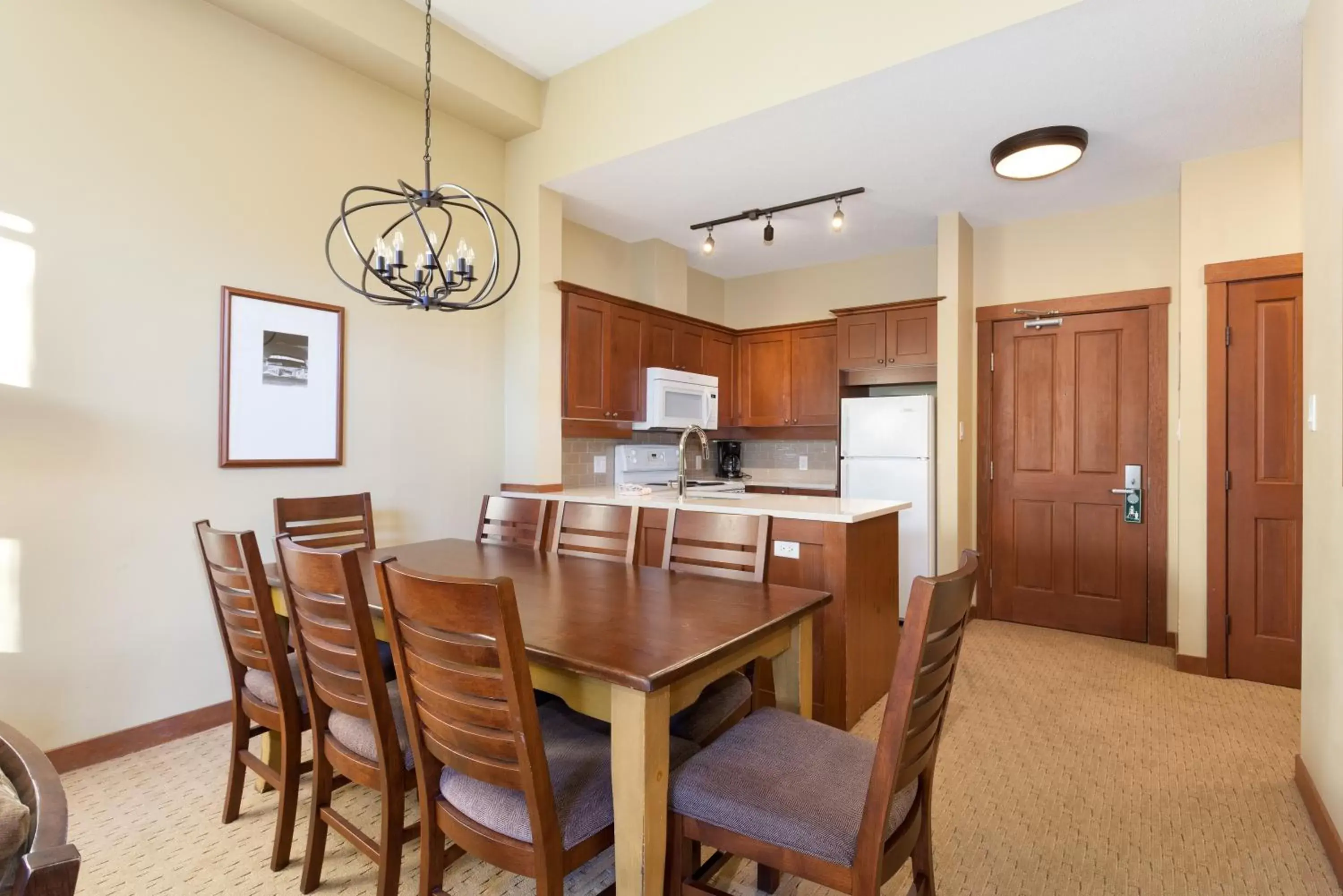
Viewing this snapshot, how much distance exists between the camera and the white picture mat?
Answer: 2.89 meters

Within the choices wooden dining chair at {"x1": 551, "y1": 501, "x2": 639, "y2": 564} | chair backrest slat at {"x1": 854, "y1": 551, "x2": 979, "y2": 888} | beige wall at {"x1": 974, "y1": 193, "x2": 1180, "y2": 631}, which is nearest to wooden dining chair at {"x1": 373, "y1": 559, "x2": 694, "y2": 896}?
chair backrest slat at {"x1": 854, "y1": 551, "x2": 979, "y2": 888}

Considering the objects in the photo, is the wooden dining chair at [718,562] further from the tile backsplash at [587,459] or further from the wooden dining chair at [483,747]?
the tile backsplash at [587,459]

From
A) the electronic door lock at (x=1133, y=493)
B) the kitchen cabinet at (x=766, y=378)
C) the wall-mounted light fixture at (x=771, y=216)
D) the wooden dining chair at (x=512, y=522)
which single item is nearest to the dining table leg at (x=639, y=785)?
the wooden dining chair at (x=512, y=522)

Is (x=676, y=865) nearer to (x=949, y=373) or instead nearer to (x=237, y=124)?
(x=237, y=124)

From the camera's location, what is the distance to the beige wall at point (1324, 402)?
186 centimetres

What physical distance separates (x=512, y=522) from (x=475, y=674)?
196 cm

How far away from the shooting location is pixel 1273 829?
2.09 m

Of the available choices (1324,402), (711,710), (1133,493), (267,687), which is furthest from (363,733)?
(1133,493)

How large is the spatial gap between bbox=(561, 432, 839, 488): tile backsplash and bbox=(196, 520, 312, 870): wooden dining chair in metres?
2.41

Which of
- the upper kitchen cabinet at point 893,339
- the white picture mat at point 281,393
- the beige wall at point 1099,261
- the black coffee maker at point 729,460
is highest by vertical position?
Result: the beige wall at point 1099,261

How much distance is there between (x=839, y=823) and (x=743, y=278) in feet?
17.9

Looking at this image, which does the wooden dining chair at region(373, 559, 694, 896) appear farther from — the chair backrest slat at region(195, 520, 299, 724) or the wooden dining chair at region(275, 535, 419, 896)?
the chair backrest slat at region(195, 520, 299, 724)

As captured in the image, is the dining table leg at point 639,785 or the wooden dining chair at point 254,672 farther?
the wooden dining chair at point 254,672

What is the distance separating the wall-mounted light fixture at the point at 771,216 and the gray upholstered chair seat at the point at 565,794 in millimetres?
3225
